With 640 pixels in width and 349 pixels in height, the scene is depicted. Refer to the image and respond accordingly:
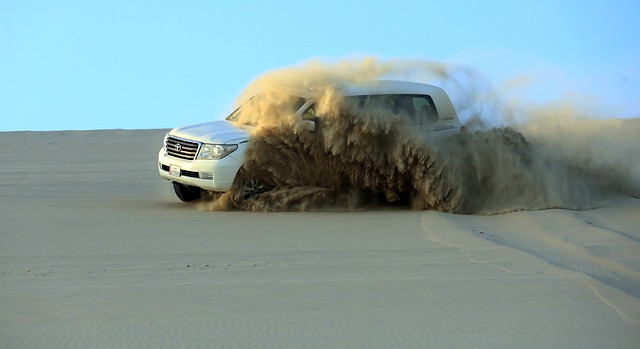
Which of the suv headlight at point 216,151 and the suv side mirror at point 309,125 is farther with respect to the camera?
the suv side mirror at point 309,125

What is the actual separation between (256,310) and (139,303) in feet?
2.72

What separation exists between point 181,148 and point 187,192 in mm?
969

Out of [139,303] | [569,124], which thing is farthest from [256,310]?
[569,124]

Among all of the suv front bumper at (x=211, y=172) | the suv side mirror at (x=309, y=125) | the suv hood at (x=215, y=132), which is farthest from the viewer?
the suv side mirror at (x=309, y=125)

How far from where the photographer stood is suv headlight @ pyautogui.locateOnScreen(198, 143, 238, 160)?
442 inches

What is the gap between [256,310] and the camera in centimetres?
576

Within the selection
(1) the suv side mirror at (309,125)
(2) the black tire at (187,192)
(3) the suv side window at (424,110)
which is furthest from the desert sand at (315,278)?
(3) the suv side window at (424,110)

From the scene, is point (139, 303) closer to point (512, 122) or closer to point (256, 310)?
point (256, 310)

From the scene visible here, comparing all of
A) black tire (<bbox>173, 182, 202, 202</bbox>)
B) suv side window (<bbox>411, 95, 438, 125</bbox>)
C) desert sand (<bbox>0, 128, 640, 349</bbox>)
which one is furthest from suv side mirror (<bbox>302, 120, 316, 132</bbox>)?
black tire (<bbox>173, 182, 202, 202</bbox>)

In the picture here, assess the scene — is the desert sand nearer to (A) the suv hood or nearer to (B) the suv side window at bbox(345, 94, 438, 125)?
(A) the suv hood

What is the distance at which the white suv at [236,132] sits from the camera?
11258 mm

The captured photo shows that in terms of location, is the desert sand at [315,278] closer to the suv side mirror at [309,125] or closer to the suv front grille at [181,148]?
the suv front grille at [181,148]

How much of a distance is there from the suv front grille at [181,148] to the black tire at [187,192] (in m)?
0.64

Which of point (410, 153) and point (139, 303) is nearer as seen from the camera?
point (139, 303)
